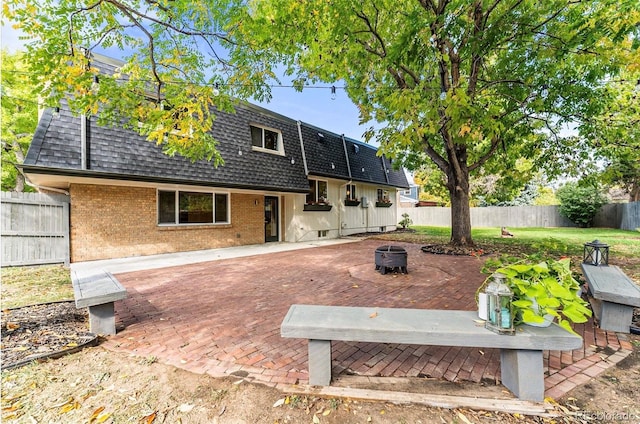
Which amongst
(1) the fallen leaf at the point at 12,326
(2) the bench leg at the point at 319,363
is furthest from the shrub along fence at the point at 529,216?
(1) the fallen leaf at the point at 12,326

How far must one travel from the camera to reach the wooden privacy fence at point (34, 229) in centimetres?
715

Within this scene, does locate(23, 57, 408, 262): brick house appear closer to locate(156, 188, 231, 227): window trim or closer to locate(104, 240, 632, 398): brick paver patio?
locate(156, 188, 231, 227): window trim

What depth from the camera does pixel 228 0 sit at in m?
4.26

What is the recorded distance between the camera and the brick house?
7.21 meters

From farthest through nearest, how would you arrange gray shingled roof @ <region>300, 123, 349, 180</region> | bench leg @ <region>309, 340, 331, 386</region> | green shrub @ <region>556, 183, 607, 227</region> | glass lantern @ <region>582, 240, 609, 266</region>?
green shrub @ <region>556, 183, 607, 227</region> → gray shingled roof @ <region>300, 123, 349, 180</region> → glass lantern @ <region>582, 240, 609, 266</region> → bench leg @ <region>309, 340, 331, 386</region>

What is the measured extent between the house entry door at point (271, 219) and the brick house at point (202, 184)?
0.16ft

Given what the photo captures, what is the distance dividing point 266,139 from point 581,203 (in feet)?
72.8

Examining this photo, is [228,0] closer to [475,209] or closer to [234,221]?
[234,221]

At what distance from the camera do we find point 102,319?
342cm

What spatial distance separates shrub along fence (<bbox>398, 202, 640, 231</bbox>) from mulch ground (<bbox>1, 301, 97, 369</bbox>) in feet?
81.7

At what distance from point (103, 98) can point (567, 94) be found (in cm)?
1079

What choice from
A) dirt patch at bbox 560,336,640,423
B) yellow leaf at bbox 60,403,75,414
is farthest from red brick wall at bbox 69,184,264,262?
dirt patch at bbox 560,336,640,423

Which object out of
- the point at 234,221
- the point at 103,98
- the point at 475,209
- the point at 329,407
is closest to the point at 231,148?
the point at 234,221

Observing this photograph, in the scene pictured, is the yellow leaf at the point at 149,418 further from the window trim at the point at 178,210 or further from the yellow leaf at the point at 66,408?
the window trim at the point at 178,210
